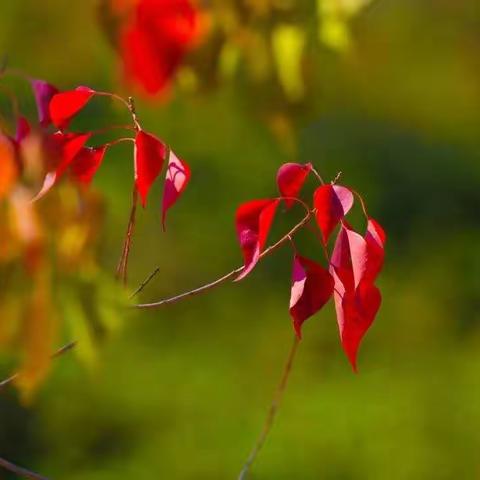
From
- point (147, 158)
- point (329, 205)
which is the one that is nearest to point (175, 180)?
Answer: point (147, 158)

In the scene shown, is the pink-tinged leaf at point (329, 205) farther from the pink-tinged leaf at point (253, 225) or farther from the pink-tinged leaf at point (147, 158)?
the pink-tinged leaf at point (147, 158)

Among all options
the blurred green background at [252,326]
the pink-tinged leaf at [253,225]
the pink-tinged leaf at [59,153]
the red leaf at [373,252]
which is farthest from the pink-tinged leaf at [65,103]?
the blurred green background at [252,326]

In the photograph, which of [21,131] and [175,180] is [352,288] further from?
[21,131]

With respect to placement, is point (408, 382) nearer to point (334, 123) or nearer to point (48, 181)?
point (334, 123)

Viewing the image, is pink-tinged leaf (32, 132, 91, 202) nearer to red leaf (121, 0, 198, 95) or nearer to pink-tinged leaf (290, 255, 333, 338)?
red leaf (121, 0, 198, 95)

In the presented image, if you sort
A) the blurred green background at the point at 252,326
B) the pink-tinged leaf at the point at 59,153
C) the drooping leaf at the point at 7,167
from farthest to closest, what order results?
the blurred green background at the point at 252,326
the pink-tinged leaf at the point at 59,153
the drooping leaf at the point at 7,167

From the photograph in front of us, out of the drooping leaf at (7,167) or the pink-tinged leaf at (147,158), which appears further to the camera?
the pink-tinged leaf at (147,158)

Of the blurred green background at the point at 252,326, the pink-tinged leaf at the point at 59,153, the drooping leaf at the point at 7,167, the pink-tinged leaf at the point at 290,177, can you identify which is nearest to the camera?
the drooping leaf at the point at 7,167
